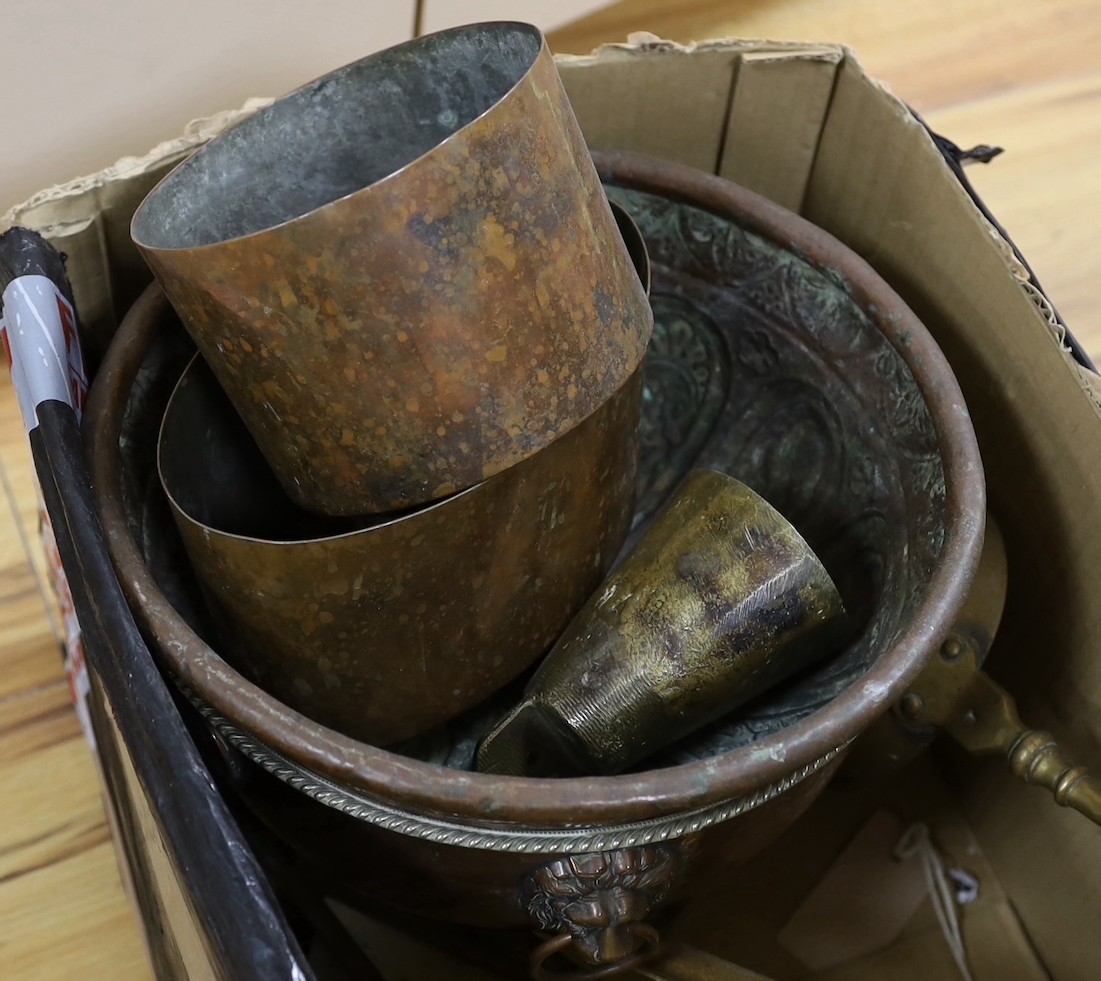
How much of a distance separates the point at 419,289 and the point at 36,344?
219 mm

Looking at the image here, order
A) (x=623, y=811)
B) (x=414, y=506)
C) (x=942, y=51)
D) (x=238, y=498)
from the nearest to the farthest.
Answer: (x=623, y=811) < (x=414, y=506) < (x=238, y=498) < (x=942, y=51)

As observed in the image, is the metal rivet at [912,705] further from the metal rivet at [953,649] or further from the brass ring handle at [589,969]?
the brass ring handle at [589,969]

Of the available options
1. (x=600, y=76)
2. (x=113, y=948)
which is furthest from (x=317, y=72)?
(x=113, y=948)

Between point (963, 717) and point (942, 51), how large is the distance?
0.75 meters

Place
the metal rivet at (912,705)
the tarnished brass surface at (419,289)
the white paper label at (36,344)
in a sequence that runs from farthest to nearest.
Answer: the metal rivet at (912,705)
the white paper label at (36,344)
the tarnished brass surface at (419,289)

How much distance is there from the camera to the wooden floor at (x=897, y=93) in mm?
754

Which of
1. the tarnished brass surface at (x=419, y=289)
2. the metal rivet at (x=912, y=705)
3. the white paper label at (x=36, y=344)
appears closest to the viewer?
the tarnished brass surface at (x=419, y=289)

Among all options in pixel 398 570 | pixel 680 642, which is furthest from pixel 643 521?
pixel 398 570

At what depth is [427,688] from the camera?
0.62 m

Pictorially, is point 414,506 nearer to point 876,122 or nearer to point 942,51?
point 876,122

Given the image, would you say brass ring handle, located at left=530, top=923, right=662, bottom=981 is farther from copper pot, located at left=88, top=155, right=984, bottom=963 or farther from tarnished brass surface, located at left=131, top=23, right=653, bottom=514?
tarnished brass surface, located at left=131, top=23, right=653, bottom=514

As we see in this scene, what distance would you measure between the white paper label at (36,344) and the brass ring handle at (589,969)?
34 cm

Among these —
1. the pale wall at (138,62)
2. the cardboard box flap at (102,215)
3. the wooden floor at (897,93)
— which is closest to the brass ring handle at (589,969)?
the wooden floor at (897,93)

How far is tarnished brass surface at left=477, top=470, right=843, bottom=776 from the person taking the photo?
63 centimetres
